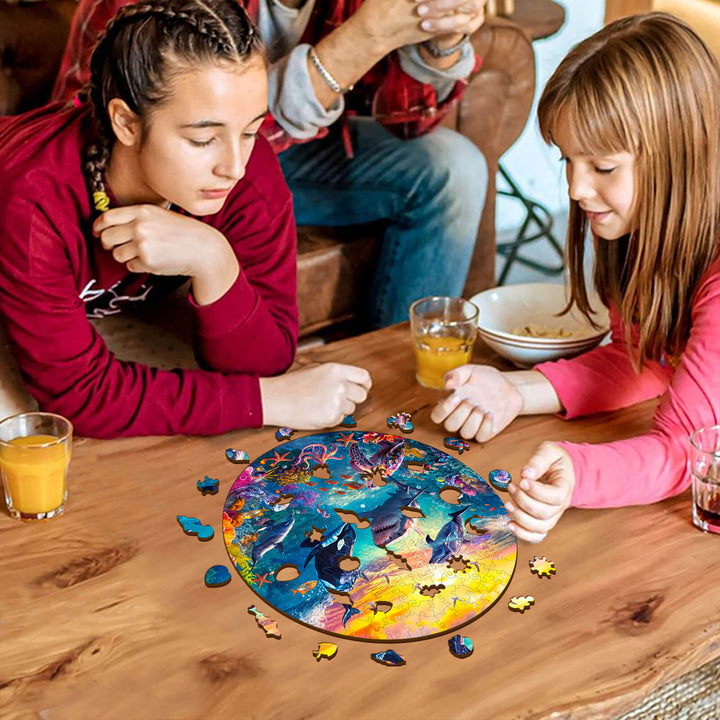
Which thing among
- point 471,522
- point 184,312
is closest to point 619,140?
point 471,522

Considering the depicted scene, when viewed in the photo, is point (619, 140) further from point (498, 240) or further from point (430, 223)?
point (498, 240)

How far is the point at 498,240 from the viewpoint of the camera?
11.4 feet

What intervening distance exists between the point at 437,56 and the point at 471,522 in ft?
3.34

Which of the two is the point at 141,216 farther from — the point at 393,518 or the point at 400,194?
the point at 400,194

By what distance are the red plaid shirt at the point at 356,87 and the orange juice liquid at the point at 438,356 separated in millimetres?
557

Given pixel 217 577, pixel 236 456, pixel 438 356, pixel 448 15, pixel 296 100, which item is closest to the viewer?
pixel 217 577

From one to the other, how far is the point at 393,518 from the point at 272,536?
0.47 feet

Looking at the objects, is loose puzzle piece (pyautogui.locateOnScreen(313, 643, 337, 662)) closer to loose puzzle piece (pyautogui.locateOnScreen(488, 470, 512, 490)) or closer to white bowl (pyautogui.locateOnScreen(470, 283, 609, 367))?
loose puzzle piece (pyautogui.locateOnScreen(488, 470, 512, 490))

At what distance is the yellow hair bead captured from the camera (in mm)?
1394

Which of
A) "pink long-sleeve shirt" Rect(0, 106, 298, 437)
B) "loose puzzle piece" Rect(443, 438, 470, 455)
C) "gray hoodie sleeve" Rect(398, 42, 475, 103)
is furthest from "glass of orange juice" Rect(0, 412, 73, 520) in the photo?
"gray hoodie sleeve" Rect(398, 42, 475, 103)

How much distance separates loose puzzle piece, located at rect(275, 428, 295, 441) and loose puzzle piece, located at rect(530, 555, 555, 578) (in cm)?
39

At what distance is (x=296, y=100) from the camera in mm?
1766

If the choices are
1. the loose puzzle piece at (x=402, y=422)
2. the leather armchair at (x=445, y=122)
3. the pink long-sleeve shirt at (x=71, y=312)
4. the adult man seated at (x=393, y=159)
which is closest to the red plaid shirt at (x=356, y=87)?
the adult man seated at (x=393, y=159)

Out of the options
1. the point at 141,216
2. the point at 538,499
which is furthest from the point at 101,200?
the point at 538,499
